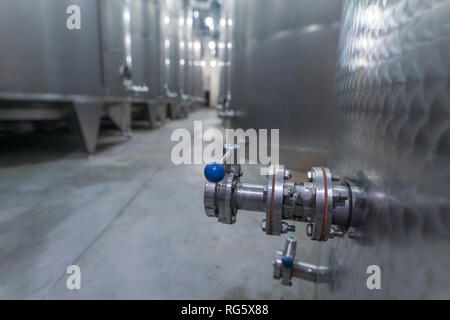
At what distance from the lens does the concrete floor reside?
93cm

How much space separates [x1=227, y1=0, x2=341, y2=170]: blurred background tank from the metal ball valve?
5.32 feet

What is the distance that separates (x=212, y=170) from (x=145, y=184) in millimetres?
1650

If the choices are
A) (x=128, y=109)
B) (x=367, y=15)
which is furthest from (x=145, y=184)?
(x=128, y=109)

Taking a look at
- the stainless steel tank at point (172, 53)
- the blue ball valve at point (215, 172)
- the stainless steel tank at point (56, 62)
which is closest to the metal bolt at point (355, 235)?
the blue ball valve at point (215, 172)

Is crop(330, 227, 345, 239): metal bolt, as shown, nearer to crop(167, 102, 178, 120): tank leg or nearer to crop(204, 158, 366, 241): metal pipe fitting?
crop(204, 158, 366, 241): metal pipe fitting

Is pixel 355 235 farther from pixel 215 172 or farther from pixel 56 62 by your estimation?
pixel 56 62

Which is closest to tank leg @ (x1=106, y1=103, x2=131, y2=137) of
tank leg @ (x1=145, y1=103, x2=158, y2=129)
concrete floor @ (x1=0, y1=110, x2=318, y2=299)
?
tank leg @ (x1=145, y1=103, x2=158, y2=129)

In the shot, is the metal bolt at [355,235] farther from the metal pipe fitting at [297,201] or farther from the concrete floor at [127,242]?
the concrete floor at [127,242]

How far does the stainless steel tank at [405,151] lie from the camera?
0.25 metres

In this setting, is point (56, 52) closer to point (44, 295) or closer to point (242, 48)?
point (242, 48)

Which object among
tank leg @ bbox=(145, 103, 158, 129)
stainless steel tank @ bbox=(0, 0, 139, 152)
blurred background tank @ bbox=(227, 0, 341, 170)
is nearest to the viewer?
blurred background tank @ bbox=(227, 0, 341, 170)

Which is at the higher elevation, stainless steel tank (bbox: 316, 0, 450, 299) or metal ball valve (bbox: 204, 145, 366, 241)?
stainless steel tank (bbox: 316, 0, 450, 299)

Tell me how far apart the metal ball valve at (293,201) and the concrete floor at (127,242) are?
519 millimetres

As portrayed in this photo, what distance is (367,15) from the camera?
0.51m
